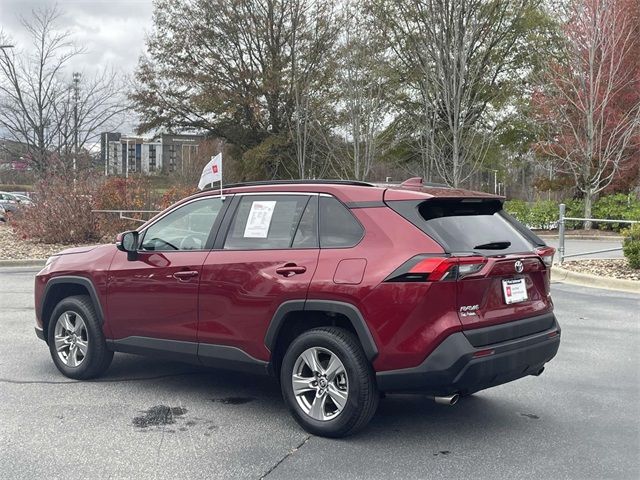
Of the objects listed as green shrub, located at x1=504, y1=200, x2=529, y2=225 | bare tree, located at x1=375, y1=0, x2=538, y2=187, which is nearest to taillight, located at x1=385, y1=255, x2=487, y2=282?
bare tree, located at x1=375, y1=0, x2=538, y2=187

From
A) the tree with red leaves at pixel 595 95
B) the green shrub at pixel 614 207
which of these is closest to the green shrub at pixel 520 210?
the tree with red leaves at pixel 595 95

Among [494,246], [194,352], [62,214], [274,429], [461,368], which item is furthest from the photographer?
[62,214]

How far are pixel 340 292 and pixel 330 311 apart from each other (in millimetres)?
152

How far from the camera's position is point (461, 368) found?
4.03 meters

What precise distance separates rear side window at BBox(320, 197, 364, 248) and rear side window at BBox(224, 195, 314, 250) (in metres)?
0.16

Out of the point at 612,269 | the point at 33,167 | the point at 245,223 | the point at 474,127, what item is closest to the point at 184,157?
the point at 33,167

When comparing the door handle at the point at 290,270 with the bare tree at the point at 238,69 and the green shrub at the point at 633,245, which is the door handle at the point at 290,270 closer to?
the green shrub at the point at 633,245

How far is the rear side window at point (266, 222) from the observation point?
482 centimetres

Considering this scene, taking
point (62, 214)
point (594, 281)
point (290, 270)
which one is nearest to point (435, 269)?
point (290, 270)

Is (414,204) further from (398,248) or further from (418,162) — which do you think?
(418,162)

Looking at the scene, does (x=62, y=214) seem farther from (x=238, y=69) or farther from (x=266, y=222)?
(x=238, y=69)

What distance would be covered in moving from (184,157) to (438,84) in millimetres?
27060

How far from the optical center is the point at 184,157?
4950cm

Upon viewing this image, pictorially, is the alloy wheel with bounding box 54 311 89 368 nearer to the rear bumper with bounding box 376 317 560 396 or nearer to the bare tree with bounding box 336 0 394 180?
the rear bumper with bounding box 376 317 560 396
